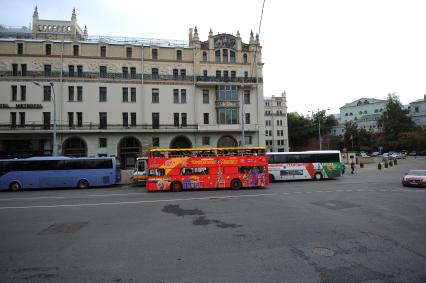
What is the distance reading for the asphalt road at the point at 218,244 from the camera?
5305 mm

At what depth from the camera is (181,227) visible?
8.95 metres

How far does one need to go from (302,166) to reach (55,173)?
2322 centimetres

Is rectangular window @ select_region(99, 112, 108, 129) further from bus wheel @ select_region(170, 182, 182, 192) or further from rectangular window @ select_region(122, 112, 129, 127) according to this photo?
bus wheel @ select_region(170, 182, 182, 192)

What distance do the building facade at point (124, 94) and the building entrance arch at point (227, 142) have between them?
0.53 ft

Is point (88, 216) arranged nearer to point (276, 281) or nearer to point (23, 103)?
point (276, 281)

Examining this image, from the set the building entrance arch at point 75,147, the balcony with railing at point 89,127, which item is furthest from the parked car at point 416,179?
the building entrance arch at point 75,147

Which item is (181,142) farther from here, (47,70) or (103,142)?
(47,70)

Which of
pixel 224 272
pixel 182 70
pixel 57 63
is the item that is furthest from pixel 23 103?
pixel 224 272

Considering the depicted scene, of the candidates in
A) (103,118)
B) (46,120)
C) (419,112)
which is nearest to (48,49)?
(46,120)

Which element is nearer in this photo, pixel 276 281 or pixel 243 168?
pixel 276 281

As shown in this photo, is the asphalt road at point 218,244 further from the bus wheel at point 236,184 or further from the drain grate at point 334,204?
the bus wheel at point 236,184

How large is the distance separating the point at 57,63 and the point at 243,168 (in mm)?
33415

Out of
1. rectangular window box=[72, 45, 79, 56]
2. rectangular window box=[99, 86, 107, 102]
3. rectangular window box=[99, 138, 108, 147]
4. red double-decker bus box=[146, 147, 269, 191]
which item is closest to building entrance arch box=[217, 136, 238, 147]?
rectangular window box=[99, 138, 108, 147]

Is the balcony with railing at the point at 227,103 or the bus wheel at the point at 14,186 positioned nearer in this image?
the bus wheel at the point at 14,186
